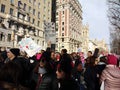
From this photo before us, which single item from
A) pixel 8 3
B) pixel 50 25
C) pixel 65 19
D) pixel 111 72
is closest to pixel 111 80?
pixel 111 72

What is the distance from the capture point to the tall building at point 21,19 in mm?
48562

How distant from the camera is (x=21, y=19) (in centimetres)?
5428

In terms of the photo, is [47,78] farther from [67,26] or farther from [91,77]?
[67,26]

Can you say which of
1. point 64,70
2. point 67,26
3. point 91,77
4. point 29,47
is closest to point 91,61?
point 91,77

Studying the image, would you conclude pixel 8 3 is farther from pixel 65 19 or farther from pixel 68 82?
pixel 65 19

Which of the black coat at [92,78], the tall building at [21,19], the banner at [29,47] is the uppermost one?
the tall building at [21,19]

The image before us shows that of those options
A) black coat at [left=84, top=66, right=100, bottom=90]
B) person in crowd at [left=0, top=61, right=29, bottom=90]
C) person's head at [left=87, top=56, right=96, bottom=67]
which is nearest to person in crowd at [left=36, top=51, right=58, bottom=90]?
person in crowd at [left=0, top=61, right=29, bottom=90]

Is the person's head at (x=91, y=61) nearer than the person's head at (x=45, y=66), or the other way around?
the person's head at (x=45, y=66)

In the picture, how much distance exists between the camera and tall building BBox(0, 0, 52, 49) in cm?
4856

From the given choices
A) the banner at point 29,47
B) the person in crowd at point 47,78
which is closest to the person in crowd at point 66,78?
the person in crowd at point 47,78

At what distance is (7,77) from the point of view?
3.09 meters

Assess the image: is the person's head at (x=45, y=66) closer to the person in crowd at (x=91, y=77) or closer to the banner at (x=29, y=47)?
the person in crowd at (x=91, y=77)

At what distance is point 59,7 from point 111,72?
10423 centimetres

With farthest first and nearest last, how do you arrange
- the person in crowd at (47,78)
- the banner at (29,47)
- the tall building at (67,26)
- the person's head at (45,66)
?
the tall building at (67,26) < the banner at (29,47) < the person's head at (45,66) < the person in crowd at (47,78)
